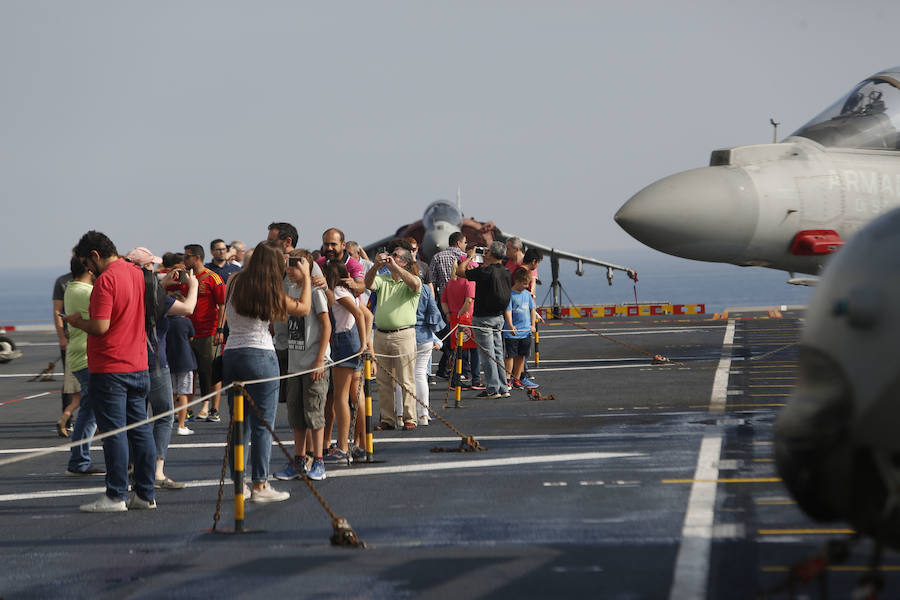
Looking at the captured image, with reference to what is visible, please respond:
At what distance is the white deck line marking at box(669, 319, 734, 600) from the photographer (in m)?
5.80

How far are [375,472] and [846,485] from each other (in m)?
5.90

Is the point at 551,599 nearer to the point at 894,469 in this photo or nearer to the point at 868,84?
the point at 894,469

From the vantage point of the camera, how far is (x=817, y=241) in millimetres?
12805

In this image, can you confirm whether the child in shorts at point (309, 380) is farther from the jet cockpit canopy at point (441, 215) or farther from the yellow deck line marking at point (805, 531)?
the jet cockpit canopy at point (441, 215)

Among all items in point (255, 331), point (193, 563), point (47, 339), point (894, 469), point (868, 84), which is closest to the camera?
point (894, 469)

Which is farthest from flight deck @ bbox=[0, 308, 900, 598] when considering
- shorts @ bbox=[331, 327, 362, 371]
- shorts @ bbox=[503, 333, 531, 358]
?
shorts @ bbox=[503, 333, 531, 358]

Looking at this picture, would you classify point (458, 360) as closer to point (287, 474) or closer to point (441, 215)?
point (287, 474)

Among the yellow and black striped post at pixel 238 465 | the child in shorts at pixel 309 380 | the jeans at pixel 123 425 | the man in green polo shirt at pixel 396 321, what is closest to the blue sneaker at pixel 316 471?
the child in shorts at pixel 309 380

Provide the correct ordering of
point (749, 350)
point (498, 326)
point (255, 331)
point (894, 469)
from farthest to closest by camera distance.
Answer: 1. point (749, 350)
2. point (498, 326)
3. point (255, 331)
4. point (894, 469)

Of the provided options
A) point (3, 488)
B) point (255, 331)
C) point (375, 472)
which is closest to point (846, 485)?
point (255, 331)

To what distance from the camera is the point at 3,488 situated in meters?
9.66

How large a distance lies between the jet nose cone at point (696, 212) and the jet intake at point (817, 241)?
26.1 inches

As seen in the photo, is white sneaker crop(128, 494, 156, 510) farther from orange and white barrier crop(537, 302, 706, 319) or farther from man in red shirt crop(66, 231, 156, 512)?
orange and white barrier crop(537, 302, 706, 319)

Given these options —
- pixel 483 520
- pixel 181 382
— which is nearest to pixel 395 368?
pixel 181 382
